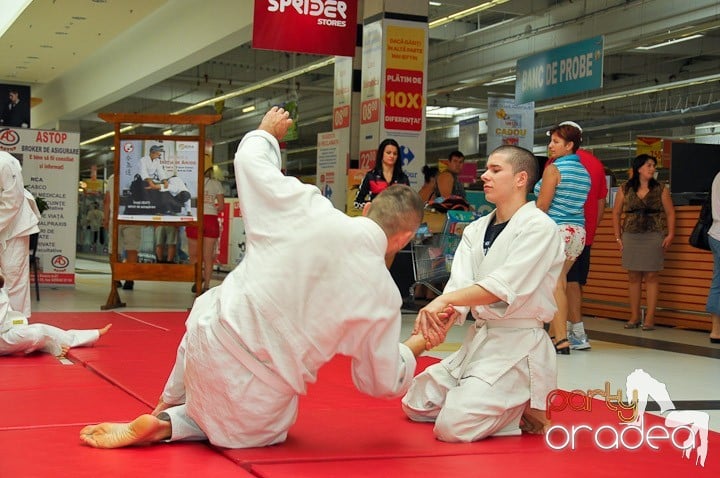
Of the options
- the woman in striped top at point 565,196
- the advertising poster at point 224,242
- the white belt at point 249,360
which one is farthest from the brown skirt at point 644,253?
the advertising poster at point 224,242

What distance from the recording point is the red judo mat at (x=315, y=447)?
2957 mm

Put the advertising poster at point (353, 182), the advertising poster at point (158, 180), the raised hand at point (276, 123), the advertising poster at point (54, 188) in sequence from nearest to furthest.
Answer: the raised hand at point (276, 123), the advertising poster at point (158, 180), the advertising poster at point (353, 182), the advertising poster at point (54, 188)

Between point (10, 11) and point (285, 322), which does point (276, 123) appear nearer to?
point (285, 322)

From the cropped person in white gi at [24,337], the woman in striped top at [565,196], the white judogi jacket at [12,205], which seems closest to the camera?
the cropped person in white gi at [24,337]

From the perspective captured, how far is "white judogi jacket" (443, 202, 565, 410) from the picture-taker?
3531 millimetres

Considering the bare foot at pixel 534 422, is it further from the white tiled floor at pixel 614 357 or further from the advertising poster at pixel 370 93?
the advertising poster at pixel 370 93

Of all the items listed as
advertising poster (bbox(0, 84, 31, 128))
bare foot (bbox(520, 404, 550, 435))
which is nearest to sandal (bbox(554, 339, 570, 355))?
bare foot (bbox(520, 404, 550, 435))

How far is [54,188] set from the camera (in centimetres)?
1231

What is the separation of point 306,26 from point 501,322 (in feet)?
21.3

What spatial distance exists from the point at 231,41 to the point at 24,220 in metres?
7.63

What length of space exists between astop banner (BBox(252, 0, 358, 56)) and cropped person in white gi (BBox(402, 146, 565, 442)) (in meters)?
5.88

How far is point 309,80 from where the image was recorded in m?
23.3

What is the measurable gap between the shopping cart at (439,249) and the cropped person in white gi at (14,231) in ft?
10.4

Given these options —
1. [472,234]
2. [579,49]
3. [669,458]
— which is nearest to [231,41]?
[579,49]
